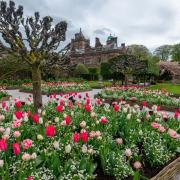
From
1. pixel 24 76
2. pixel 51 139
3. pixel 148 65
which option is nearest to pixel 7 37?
pixel 51 139

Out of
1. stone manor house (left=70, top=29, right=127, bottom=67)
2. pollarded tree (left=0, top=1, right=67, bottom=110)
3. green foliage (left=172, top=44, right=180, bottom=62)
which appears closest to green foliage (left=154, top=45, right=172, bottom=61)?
green foliage (left=172, top=44, right=180, bottom=62)

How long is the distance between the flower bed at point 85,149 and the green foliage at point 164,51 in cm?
7206

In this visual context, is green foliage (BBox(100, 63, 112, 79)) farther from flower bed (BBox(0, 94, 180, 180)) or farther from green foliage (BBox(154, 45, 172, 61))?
green foliage (BBox(154, 45, 172, 61))

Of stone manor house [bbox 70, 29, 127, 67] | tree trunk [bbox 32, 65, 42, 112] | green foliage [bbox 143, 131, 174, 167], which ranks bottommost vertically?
green foliage [bbox 143, 131, 174, 167]

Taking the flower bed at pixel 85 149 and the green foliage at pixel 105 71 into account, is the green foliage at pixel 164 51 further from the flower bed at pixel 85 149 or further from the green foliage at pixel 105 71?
the flower bed at pixel 85 149

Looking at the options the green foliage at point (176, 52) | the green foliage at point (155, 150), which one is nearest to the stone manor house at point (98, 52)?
the green foliage at point (176, 52)

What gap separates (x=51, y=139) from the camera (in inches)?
152

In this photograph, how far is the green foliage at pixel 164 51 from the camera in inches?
2891

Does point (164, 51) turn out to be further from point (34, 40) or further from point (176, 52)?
point (34, 40)

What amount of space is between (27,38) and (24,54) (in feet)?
2.50

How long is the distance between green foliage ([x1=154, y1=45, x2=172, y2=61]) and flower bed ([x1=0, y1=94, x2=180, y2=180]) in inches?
2837

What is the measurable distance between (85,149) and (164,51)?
246 ft

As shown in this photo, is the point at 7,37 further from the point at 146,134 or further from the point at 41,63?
the point at 146,134

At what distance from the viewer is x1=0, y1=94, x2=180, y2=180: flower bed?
2996 millimetres
